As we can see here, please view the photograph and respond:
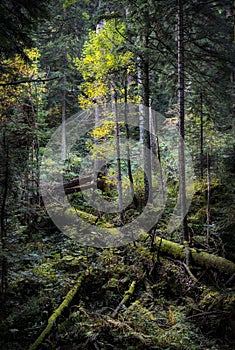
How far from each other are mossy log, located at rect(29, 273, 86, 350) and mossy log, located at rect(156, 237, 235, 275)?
266cm

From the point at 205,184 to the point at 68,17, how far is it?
14420 millimetres

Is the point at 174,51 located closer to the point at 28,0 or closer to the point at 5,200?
the point at 28,0

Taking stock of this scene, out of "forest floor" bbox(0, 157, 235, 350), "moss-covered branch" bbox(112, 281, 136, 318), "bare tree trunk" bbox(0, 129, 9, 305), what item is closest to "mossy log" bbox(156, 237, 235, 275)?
"forest floor" bbox(0, 157, 235, 350)

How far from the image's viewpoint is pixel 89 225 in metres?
10.3

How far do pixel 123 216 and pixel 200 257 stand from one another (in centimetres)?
392

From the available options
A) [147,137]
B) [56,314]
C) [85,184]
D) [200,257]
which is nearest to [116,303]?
[56,314]

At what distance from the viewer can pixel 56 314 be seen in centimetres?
580

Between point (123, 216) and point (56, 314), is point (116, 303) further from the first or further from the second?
point (123, 216)

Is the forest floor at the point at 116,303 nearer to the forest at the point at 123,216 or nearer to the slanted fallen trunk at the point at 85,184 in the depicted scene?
the forest at the point at 123,216

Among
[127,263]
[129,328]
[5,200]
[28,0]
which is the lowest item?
[129,328]

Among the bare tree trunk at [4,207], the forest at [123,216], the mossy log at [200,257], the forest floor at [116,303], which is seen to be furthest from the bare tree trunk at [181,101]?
the bare tree trunk at [4,207]

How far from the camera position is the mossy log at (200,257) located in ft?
22.2

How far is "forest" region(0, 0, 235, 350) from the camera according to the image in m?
5.27

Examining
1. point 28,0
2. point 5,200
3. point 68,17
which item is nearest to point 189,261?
point 5,200
